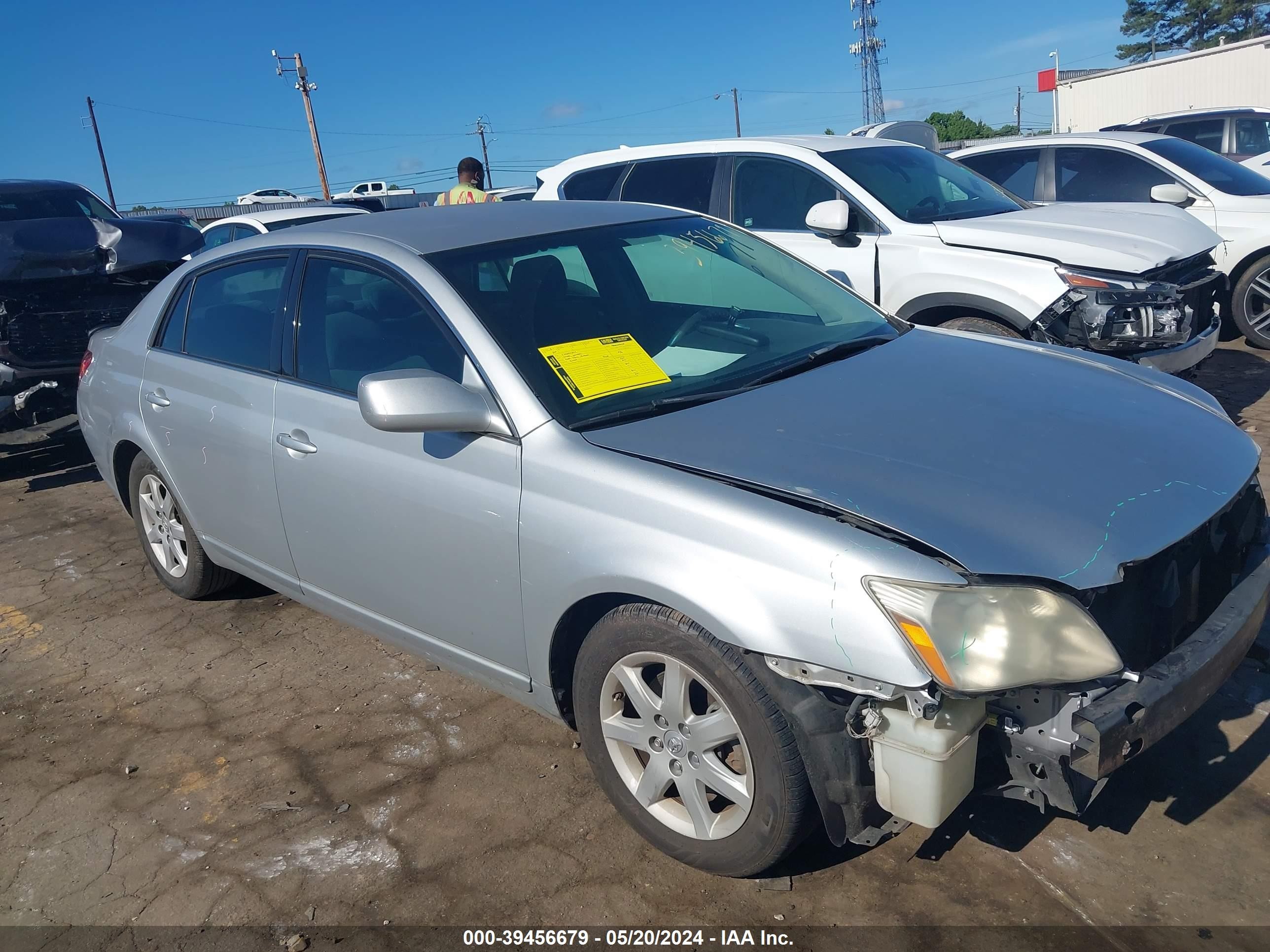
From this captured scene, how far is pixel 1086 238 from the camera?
17.9ft

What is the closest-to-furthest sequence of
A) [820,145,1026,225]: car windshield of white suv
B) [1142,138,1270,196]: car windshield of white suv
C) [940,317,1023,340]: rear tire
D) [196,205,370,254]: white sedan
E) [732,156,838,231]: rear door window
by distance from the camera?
[940,317,1023,340]: rear tire, [820,145,1026,225]: car windshield of white suv, [732,156,838,231]: rear door window, [1142,138,1270,196]: car windshield of white suv, [196,205,370,254]: white sedan

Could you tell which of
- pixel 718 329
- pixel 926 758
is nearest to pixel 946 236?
pixel 718 329

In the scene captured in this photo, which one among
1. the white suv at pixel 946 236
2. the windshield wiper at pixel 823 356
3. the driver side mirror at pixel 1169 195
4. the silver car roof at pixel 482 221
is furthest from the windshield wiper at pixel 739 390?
the driver side mirror at pixel 1169 195

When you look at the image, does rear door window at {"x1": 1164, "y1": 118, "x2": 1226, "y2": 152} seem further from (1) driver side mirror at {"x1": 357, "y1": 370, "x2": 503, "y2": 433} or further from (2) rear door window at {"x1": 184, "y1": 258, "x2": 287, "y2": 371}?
(1) driver side mirror at {"x1": 357, "y1": 370, "x2": 503, "y2": 433}

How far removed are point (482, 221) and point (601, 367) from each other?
94 centimetres

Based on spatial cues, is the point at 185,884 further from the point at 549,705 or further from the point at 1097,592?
the point at 1097,592

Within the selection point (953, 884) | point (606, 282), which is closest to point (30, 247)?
point (606, 282)

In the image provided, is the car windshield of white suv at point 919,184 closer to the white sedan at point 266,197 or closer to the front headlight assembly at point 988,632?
the front headlight assembly at point 988,632

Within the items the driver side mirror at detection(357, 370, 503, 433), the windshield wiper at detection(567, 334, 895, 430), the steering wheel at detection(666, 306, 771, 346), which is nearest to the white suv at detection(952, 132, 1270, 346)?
the windshield wiper at detection(567, 334, 895, 430)

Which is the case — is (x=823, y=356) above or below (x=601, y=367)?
below

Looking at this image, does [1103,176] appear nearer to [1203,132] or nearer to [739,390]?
[1203,132]

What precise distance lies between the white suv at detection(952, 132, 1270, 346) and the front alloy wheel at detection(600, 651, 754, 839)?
6.71 metres

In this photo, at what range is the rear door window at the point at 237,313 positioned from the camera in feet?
11.8

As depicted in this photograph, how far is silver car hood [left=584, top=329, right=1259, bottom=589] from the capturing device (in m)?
2.15
